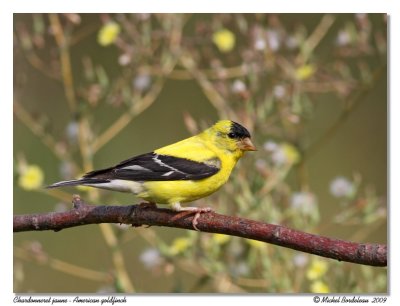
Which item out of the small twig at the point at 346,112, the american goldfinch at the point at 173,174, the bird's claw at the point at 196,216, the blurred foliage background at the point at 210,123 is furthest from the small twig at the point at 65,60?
the small twig at the point at 346,112

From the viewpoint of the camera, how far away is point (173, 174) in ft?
7.44

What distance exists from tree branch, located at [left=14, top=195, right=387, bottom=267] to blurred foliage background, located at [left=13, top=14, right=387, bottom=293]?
1.50 ft

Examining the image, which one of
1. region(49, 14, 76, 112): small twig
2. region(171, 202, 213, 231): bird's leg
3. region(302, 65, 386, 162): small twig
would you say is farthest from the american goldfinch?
region(49, 14, 76, 112): small twig

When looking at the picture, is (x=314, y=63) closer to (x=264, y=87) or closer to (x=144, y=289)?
(x=264, y=87)

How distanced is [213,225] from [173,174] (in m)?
0.38

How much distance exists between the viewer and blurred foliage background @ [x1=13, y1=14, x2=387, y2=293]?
262 centimetres

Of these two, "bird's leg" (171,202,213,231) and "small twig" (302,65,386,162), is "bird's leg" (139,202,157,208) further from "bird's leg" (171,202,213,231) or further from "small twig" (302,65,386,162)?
"small twig" (302,65,386,162)

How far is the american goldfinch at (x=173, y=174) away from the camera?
221cm

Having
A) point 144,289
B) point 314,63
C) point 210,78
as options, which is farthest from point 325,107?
point 144,289

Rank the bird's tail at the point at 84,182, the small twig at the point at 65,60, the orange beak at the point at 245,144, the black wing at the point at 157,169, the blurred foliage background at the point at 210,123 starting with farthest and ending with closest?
the small twig at the point at 65,60 < the blurred foliage background at the point at 210,123 < the orange beak at the point at 245,144 < the black wing at the point at 157,169 < the bird's tail at the point at 84,182

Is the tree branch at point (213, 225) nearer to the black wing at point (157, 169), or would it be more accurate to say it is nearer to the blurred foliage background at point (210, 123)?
the black wing at point (157, 169)
